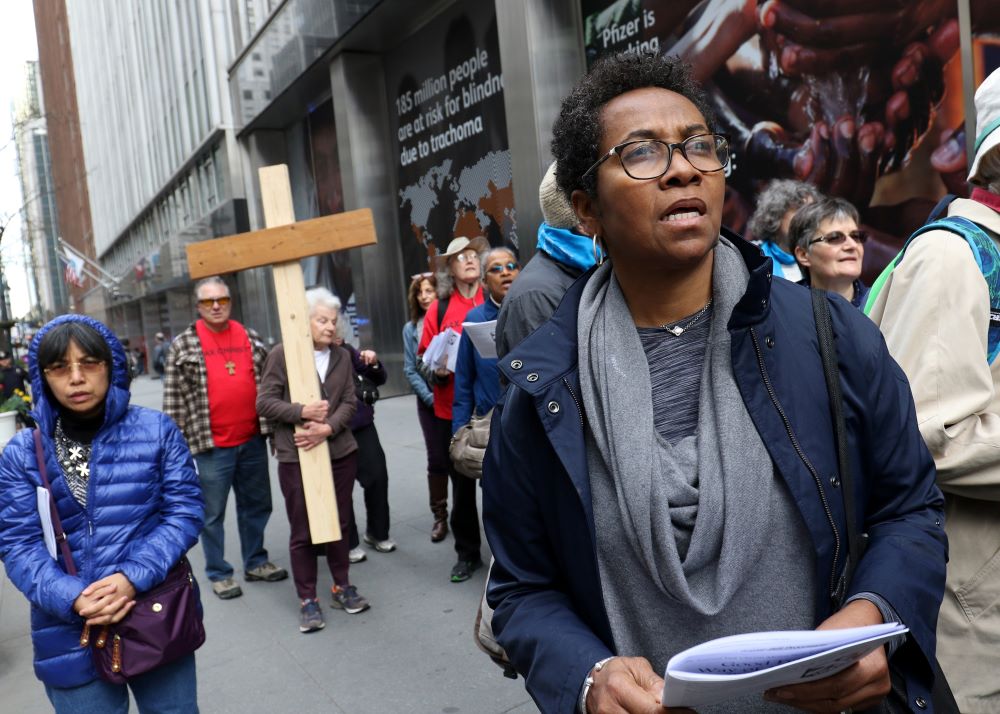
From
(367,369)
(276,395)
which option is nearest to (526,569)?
(276,395)

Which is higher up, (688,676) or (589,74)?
(589,74)

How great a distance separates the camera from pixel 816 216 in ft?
10.7

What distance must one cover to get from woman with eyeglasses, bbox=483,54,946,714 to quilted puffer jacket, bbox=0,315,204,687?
5.32 feet

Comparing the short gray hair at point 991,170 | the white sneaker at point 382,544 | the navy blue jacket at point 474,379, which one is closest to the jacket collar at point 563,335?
the short gray hair at point 991,170

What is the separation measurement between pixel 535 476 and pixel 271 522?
6.23 meters

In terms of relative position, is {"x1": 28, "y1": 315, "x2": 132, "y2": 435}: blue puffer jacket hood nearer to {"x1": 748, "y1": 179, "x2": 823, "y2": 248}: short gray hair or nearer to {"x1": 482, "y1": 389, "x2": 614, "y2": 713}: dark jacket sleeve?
{"x1": 482, "y1": 389, "x2": 614, "y2": 713}: dark jacket sleeve

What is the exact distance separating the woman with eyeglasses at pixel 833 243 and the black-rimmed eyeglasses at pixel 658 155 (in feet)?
6.19

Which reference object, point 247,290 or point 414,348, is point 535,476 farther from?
point 247,290

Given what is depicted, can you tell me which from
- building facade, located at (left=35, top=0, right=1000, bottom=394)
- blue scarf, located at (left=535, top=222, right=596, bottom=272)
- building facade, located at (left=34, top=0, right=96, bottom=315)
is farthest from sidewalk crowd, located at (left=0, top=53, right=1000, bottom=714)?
building facade, located at (left=34, top=0, right=96, bottom=315)

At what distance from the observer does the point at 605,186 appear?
5.07 feet

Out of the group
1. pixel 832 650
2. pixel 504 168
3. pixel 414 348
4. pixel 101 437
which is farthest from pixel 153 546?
pixel 504 168

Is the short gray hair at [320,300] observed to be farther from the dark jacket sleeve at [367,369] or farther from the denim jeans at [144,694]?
the denim jeans at [144,694]

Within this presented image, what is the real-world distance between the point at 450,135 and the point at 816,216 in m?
9.91

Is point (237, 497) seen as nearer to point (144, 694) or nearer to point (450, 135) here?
point (144, 694)
